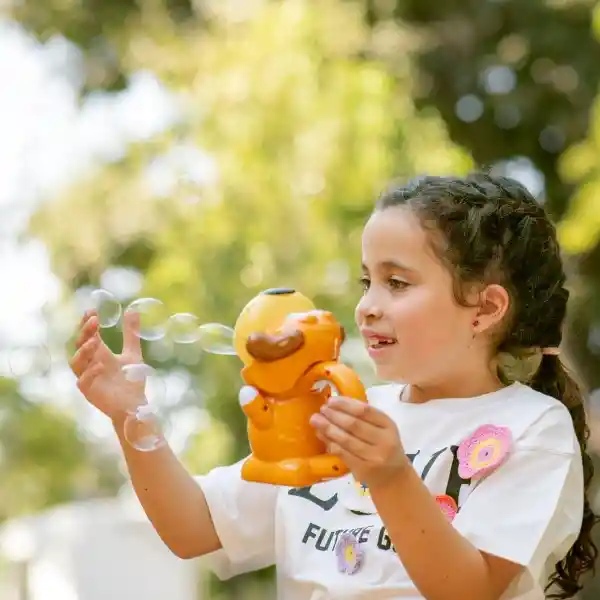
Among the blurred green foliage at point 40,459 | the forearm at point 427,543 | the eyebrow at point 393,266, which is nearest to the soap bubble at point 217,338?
the eyebrow at point 393,266

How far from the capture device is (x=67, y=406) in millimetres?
3627

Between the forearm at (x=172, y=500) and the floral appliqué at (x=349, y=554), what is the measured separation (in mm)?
237

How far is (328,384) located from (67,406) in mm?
2754

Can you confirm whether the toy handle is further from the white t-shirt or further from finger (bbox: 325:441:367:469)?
the white t-shirt

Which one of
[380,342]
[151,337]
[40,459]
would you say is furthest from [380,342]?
[40,459]

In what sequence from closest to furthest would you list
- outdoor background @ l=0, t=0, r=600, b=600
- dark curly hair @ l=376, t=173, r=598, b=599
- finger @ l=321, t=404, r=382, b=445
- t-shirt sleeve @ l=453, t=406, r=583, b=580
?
finger @ l=321, t=404, r=382, b=445
t-shirt sleeve @ l=453, t=406, r=583, b=580
dark curly hair @ l=376, t=173, r=598, b=599
outdoor background @ l=0, t=0, r=600, b=600

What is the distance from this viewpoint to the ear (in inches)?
46.9

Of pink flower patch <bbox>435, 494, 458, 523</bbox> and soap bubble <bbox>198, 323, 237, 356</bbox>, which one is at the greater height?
soap bubble <bbox>198, 323, 237, 356</bbox>

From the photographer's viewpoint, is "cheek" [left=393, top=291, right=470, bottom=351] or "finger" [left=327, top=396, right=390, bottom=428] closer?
"finger" [left=327, top=396, right=390, bottom=428]

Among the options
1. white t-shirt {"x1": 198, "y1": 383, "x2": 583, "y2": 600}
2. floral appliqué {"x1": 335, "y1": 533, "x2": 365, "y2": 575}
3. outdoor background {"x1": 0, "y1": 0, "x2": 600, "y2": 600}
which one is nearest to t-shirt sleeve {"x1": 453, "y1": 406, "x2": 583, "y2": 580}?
white t-shirt {"x1": 198, "y1": 383, "x2": 583, "y2": 600}

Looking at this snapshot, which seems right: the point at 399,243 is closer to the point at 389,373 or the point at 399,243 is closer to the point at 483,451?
the point at 389,373

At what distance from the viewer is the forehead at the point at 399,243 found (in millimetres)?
1130

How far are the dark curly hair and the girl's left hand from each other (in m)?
0.29

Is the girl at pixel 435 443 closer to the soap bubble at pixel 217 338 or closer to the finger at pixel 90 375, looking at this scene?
the finger at pixel 90 375
